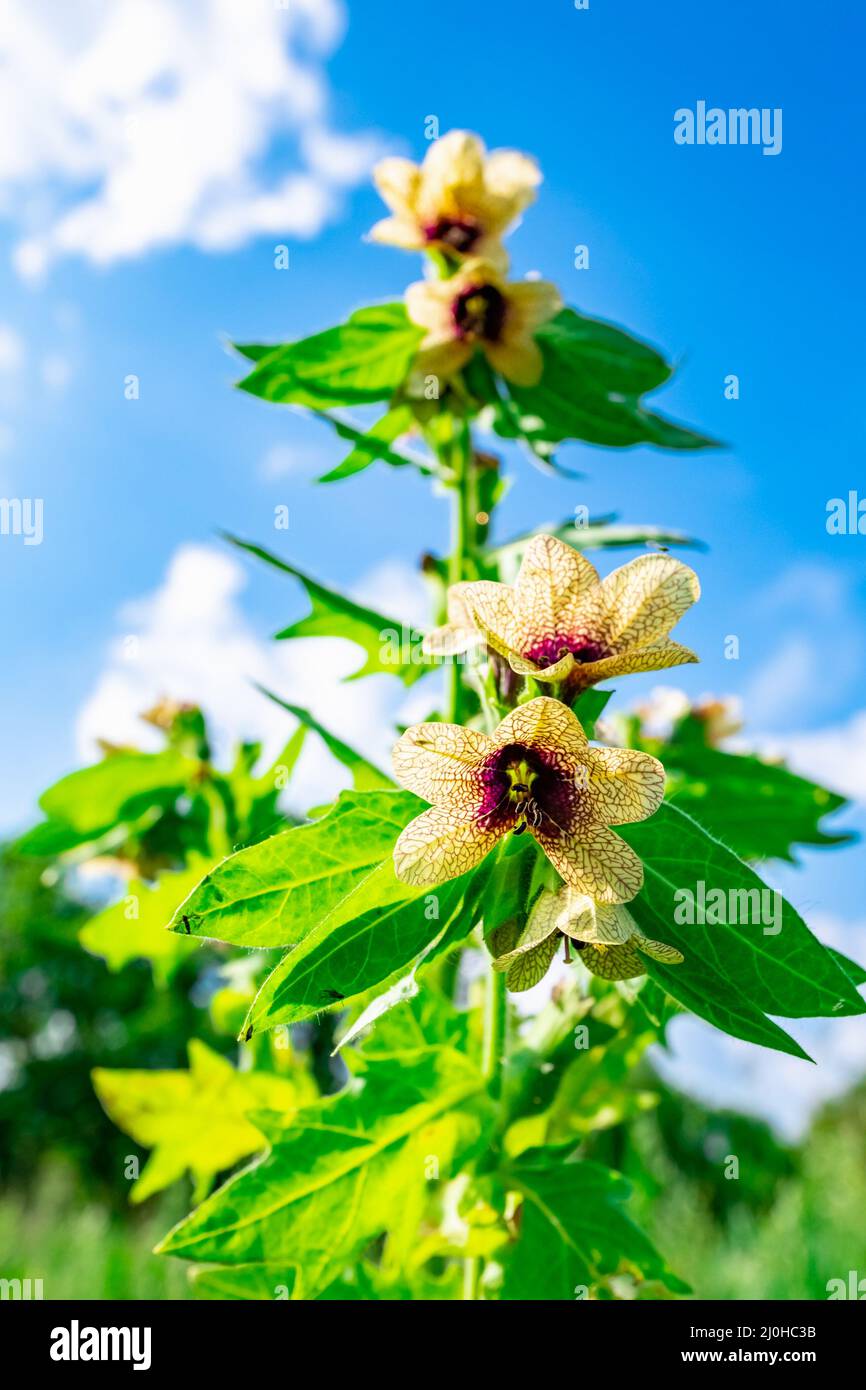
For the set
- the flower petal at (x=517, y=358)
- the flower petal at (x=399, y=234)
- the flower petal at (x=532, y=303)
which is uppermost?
the flower petal at (x=399, y=234)

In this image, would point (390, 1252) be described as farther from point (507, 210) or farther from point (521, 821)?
point (507, 210)

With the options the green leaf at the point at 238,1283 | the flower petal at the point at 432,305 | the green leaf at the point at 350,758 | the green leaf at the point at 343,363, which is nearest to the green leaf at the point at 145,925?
the green leaf at the point at 238,1283

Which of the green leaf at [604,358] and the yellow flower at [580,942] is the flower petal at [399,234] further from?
the yellow flower at [580,942]

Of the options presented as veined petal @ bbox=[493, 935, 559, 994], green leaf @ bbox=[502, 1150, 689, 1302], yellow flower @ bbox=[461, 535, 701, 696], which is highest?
yellow flower @ bbox=[461, 535, 701, 696]

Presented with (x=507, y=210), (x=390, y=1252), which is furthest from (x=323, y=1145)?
(x=507, y=210)

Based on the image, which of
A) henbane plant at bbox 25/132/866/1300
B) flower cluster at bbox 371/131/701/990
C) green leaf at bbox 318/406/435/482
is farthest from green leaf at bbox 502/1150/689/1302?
green leaf at bbox 318/406/435/482

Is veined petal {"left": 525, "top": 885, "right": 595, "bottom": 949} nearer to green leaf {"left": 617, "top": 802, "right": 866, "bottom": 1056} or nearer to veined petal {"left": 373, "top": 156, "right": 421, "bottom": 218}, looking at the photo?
green leaf {"left": 617, "top": 802, "right": 866, "bottom": 1056}
